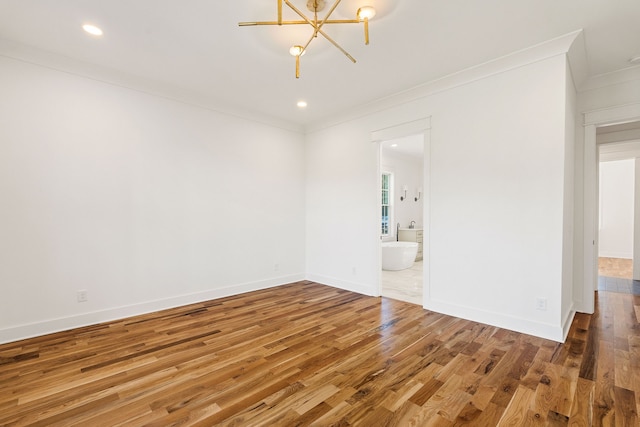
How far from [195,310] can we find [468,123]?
13.2 feet

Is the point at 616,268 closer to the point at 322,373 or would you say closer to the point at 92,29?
the point at 322,373

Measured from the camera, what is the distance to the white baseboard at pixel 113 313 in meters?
2.88

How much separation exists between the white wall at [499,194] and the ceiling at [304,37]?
1.34 feet

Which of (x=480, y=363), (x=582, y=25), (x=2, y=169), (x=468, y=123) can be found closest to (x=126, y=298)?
(x=2, y=169)

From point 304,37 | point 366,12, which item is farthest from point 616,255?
point 304,37

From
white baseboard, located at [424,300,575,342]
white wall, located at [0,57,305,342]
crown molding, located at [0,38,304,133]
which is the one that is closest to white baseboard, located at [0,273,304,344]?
white wall, located at [0,57,305,342]

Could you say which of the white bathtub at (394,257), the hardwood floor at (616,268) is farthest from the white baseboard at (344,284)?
the hardwood floor at (616,268)

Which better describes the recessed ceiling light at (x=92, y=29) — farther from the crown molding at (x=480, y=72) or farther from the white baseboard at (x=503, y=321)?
the white baseboard at (x=503, y=321)

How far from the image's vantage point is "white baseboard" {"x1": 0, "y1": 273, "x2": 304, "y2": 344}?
9.46 ft

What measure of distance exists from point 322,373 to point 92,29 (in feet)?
11.6

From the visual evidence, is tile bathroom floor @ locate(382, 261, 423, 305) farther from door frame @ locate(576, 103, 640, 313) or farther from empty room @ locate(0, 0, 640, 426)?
door frame @ locate(576, 103, 640, 313)

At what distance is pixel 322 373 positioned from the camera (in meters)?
2.29

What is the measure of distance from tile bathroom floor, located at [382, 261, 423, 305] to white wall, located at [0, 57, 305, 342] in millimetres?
1998

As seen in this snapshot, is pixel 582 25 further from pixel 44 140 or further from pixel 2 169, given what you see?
pixel 2 169
